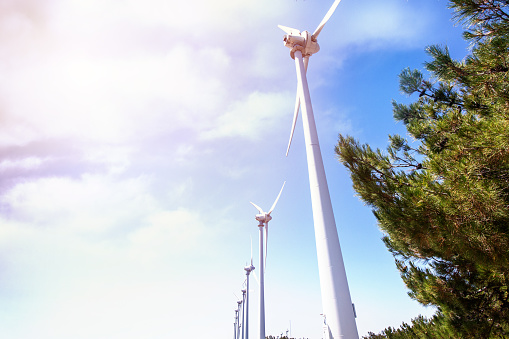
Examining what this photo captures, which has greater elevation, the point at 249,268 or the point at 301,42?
the point at 249,268

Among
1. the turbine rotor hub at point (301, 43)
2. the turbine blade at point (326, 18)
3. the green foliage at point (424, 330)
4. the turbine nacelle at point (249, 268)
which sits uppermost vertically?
the turbine nacelle at point (249, 268)

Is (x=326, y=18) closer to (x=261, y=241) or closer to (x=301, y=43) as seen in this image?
(x=301, y=43)

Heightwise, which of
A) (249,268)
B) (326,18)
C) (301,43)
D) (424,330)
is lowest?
(424,330)

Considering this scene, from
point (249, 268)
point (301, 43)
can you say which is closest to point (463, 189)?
point (301, 43)

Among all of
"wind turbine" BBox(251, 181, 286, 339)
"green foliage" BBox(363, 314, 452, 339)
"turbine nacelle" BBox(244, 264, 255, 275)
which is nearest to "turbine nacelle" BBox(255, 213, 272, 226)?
"wind turbine" BBox(251, 181, 286, 339)

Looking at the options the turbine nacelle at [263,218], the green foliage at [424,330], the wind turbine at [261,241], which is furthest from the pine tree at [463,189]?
the turbine nacelle at [263,218]

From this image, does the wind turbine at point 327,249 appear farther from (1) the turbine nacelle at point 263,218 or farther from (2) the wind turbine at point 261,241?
(1) the turbine nacelle at point 263,218

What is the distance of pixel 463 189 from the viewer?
15.3 ft

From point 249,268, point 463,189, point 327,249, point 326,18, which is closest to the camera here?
point 463,189

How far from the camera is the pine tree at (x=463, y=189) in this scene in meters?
4.91

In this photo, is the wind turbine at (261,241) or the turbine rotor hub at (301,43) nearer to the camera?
the turbine rotor hub at (301,43)

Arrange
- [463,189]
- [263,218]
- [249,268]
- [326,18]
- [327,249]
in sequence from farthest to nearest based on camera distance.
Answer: [249,268]
[263,218]
[326,18]
[327,249]
[463,189]

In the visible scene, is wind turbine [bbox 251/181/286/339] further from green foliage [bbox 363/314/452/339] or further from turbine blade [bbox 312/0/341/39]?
turbine blade [bbox 312/0/341/39]

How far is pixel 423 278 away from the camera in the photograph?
8781mm
